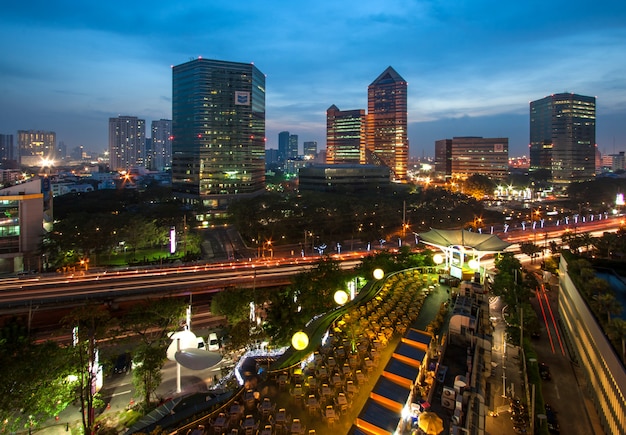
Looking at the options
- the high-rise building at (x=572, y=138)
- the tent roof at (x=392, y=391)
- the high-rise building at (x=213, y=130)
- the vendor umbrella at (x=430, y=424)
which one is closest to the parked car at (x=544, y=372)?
the tent roof at (x=392, y=391)

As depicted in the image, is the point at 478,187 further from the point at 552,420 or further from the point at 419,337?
the point at 419,337

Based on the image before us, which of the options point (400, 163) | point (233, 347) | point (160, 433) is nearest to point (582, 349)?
point (233, 347)

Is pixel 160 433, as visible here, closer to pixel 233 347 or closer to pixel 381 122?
pixel 233 347

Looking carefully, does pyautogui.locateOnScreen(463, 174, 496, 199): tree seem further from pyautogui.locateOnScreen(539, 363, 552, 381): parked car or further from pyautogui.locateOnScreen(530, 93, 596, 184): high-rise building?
pyautogui.locateOnScreen(539, 363, 552, 381): parked car

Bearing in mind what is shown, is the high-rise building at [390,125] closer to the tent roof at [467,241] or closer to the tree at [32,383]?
the tent roof at [467,241]


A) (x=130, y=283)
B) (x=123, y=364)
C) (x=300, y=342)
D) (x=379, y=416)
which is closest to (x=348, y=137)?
(x=130, y=283)

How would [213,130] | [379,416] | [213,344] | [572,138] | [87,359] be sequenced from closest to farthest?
[379,416] → [87,359] → [213,344] → [213,130] → [572,138]
